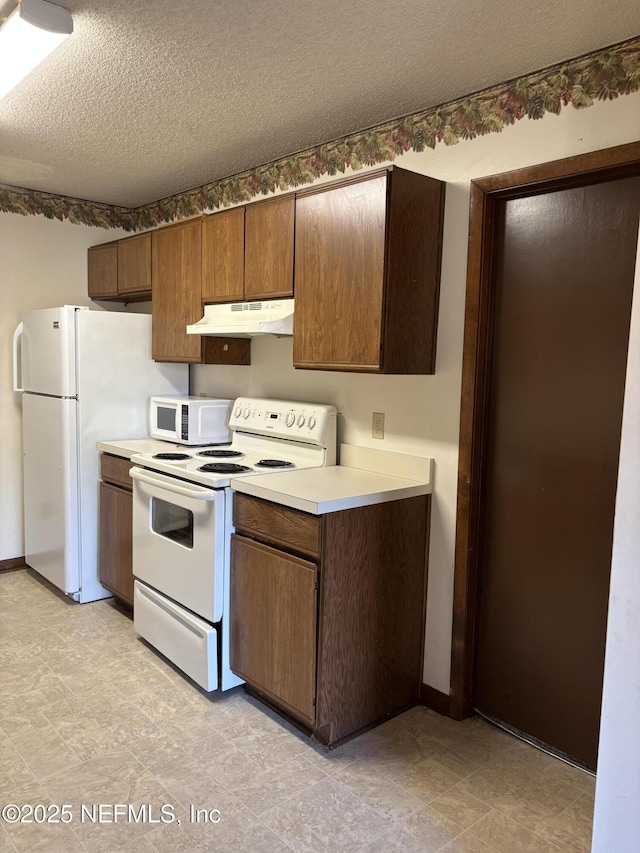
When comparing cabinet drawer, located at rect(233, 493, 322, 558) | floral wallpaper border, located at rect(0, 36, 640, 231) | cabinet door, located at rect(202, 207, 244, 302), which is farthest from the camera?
cabinet door, located at rect(202, 207, 244, 302)

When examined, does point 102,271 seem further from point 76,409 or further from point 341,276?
point 341,276

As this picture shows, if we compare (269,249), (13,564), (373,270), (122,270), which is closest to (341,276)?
(373,270)

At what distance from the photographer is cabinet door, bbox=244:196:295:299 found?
104 inches

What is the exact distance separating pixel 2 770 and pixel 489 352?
2.26m

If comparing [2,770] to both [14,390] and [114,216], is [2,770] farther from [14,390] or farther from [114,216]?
[114,216]

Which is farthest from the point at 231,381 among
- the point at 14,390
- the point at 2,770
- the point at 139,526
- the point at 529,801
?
the point at 529,801

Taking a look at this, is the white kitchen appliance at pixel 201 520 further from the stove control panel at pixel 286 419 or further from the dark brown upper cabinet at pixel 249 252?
the dark brown upper cabinet at pixel 249 252

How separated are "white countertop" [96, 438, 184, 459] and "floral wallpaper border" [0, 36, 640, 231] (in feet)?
4.57

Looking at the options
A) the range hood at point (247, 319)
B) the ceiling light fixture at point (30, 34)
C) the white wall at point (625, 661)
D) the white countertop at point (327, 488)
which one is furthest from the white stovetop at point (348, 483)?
the ceiling light fixture at point (30, 34)

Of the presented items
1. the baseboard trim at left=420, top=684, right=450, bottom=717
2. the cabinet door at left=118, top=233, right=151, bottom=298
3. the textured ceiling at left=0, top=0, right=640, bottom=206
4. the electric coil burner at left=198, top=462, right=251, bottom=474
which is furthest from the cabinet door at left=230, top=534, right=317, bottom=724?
the cabinet door at left=118, top=233, right=151, bottom=298

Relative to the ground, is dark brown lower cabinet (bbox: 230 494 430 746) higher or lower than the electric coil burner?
lower

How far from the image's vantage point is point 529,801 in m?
1.98

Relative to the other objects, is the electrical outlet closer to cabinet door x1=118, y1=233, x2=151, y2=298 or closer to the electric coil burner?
the electric coil burner

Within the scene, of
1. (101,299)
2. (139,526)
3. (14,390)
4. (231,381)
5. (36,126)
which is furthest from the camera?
(101,299)
